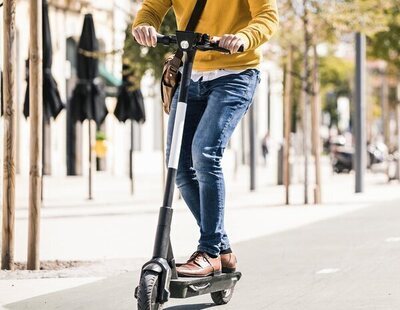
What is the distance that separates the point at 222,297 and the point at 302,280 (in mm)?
1445

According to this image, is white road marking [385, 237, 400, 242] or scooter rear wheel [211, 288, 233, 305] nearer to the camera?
scooter rear wheel [211, 288, 233, 305]

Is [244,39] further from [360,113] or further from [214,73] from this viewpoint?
[360,113]

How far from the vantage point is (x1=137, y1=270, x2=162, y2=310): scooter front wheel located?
550cm

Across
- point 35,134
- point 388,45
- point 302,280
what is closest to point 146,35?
point 302,280

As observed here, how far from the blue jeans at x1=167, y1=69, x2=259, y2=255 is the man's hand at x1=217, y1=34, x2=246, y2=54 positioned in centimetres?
44

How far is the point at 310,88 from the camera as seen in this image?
2022 cm

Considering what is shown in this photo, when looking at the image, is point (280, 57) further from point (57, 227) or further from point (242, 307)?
point (242, 307)

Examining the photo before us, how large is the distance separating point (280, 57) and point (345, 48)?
13642 millimetres

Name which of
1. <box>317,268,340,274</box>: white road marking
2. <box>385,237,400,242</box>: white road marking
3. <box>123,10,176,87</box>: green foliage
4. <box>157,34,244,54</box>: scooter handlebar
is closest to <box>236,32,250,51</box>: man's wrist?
<box>157,34,244,54</box>: scooter handlebar

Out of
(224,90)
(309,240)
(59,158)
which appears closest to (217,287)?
(224,90)

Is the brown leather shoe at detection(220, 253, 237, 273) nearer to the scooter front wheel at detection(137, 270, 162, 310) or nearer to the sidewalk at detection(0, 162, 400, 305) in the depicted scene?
the scooter front wheel at detection(137, 270, 162, 310)

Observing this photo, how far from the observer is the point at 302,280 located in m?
A: 8.07

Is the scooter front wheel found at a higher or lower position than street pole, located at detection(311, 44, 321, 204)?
lower

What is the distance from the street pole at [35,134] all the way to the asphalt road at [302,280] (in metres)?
0.79
